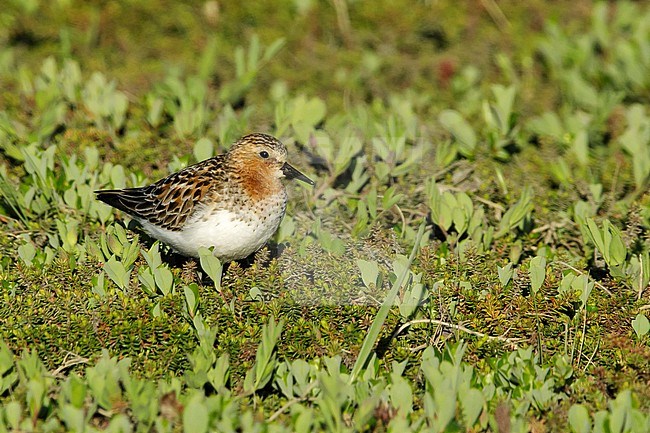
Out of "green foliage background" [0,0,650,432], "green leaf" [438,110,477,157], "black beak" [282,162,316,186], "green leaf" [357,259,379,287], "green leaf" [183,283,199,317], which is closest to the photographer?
"green foliage background" [0,0,650,432]

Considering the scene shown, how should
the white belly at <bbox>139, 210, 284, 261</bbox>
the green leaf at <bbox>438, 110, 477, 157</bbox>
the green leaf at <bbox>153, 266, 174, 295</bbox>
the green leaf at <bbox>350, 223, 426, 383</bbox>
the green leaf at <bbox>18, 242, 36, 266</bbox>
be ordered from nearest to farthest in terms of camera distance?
the green leaf at <bbox>350, 223, 426, 383</bbox>, the green leaf at <bbox>153, 266, 174, 295</bbox>, the white belly at <bbox>139, 210, 284, 261</bbox>, the green leaf at <bbox>18, 242, 36, 266</bbox>, the green leaf at <bbox>438, 110, 477, 157</bbox>

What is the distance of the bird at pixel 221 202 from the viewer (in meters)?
5.79

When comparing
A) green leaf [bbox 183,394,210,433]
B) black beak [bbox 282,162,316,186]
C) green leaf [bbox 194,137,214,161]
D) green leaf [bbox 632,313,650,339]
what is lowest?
green leaf [bbox 632,313,650,339]

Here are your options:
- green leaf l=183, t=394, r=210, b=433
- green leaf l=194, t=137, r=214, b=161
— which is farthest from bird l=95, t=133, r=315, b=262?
green leaf l=183, t=394, r=210, b=433

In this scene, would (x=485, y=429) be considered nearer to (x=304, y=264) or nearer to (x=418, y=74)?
(x=304, y=264)

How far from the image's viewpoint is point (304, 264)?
19.2ft

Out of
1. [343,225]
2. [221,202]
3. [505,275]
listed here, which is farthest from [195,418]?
[343,225]

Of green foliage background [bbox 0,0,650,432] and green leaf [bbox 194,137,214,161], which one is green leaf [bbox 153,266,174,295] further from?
green leaf [bbox 194,137,214,161]

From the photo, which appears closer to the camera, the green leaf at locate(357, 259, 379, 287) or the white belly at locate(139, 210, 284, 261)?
the green leaf at locate(357, 259, 379, 287)

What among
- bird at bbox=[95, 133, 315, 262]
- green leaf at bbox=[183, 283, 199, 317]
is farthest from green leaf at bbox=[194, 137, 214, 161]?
green leaf at bbox=[183, 283, 199, 317]

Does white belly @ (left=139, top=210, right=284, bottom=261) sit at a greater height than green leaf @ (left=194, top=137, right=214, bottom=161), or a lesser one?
greater

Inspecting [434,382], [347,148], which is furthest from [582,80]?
[434,382]

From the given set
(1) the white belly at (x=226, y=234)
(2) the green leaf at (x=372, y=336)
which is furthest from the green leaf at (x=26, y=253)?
(2) the green leaf at (x=372, y=336)

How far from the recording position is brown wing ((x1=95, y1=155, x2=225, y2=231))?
19.5 feet
